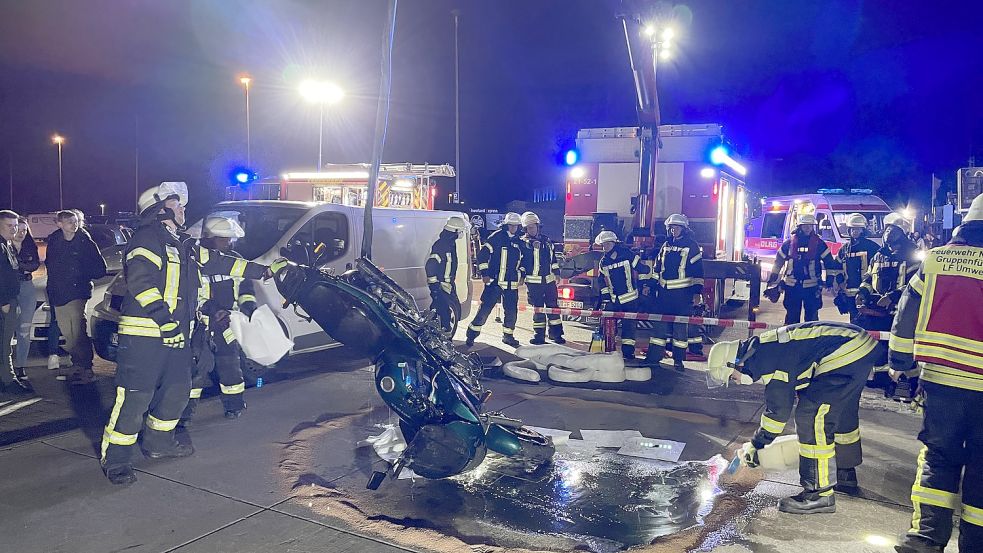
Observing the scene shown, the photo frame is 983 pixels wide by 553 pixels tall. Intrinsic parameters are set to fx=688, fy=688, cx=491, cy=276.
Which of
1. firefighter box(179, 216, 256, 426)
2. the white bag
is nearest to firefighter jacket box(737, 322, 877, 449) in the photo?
the white bag

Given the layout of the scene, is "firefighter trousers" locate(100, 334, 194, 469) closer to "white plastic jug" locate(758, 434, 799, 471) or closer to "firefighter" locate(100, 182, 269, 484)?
"firefighter" locate(100, 182, 269, 484)

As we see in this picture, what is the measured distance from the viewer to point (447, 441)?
4129 mm

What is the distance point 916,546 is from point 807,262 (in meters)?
5.39

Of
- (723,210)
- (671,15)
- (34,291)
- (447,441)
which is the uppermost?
(671,15)

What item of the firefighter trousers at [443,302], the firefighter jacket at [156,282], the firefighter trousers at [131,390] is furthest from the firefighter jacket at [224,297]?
the firefighter trousers at [443,302]

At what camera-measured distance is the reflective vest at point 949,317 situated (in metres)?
3.33

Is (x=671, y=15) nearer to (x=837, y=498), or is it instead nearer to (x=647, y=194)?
(x=647, y=194)

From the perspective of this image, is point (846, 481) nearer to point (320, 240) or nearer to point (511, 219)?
point (320, 240)

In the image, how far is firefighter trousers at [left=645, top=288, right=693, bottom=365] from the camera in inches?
317

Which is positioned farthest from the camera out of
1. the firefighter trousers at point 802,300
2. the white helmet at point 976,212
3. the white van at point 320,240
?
the firefighter trousers at point 802,300

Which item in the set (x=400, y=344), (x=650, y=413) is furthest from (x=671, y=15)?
(x=400, y=344)

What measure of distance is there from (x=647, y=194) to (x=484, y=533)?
6978 mm

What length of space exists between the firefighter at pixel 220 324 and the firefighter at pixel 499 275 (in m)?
3.95

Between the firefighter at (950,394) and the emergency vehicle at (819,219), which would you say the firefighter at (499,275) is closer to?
the firefighter at (950,394)
